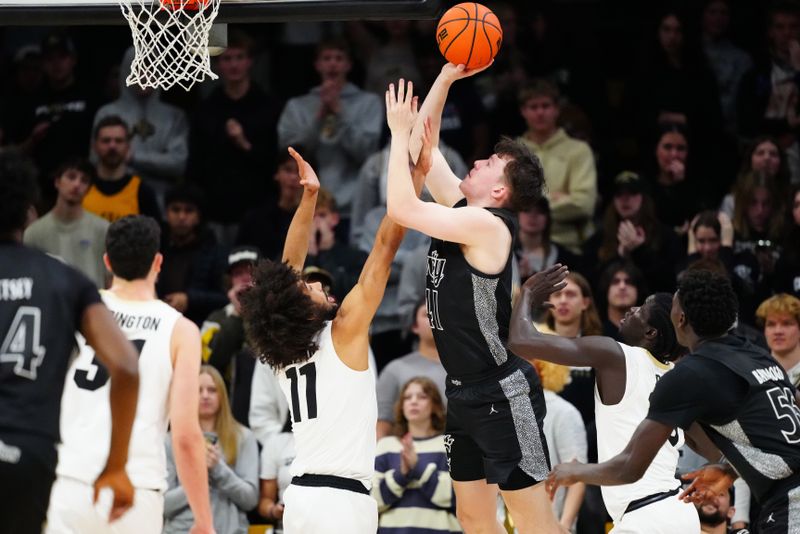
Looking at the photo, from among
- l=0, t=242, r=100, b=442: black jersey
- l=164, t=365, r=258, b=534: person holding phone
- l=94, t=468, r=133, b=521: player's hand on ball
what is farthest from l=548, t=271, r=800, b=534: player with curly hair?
l=164, t=365, r=258, b=534: person holding phone

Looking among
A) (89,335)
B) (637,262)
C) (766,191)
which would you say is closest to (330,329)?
(89,335)

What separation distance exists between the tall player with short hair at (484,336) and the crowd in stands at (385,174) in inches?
89.5

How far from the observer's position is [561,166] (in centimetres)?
1178

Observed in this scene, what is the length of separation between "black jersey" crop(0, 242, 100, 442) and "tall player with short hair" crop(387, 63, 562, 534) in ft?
6.45

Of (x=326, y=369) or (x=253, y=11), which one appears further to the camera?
(x=253, y=11)

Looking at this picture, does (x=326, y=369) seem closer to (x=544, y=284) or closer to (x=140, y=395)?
(x=140, y=395)

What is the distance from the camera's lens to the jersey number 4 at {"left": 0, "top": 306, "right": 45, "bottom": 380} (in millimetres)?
5172

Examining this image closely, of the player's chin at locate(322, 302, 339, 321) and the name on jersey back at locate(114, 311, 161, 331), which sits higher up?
the player's chin at locate(322, 302, 339, 321)

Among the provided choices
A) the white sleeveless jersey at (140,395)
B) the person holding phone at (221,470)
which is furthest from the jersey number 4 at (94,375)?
the person holding phone at (221,470)

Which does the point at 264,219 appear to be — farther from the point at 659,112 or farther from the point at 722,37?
the point at 722,37

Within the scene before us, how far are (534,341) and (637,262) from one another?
4406 millimetres

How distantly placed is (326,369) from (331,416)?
233 mm

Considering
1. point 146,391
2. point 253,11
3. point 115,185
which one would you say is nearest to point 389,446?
point 146,391

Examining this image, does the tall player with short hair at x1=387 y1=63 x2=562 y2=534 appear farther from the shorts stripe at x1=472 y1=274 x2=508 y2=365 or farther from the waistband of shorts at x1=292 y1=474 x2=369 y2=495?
the waistband of shorts at x1=292 y1=474 x2=369 y2=495
